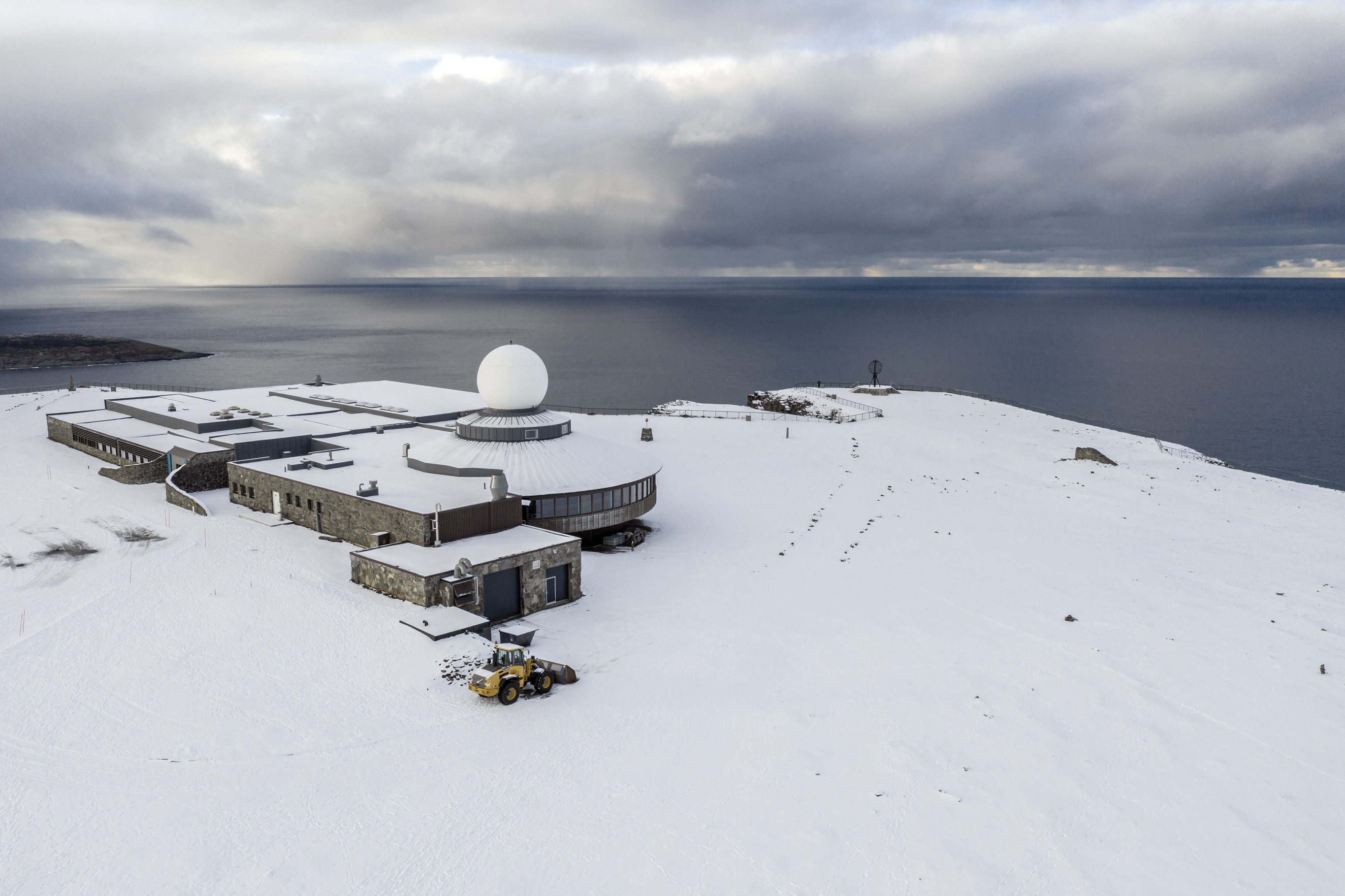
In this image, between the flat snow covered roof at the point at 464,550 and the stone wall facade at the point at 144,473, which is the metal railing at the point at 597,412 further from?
the flat snow covered roof at the point at 464,550

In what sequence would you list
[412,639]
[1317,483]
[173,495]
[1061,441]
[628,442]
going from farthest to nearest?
[1317,483], [1061,441], [628,442], [173,495], [412,639]

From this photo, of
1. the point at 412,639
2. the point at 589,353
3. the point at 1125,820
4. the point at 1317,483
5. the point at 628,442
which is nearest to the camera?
the point at 1125,820

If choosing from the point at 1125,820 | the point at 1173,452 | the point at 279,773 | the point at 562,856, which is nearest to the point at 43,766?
the point at 279,773

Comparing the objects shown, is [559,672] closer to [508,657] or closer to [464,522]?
[508,657]

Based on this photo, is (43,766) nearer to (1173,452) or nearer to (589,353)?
(1173,452)

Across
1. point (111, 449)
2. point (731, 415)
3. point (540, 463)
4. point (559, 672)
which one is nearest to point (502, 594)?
point (559, 672)

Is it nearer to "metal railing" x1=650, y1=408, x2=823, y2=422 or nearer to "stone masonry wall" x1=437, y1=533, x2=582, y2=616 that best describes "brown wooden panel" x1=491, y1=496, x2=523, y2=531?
"stone masonry wall" x1=437, y1=533, x2=582, y2=616
